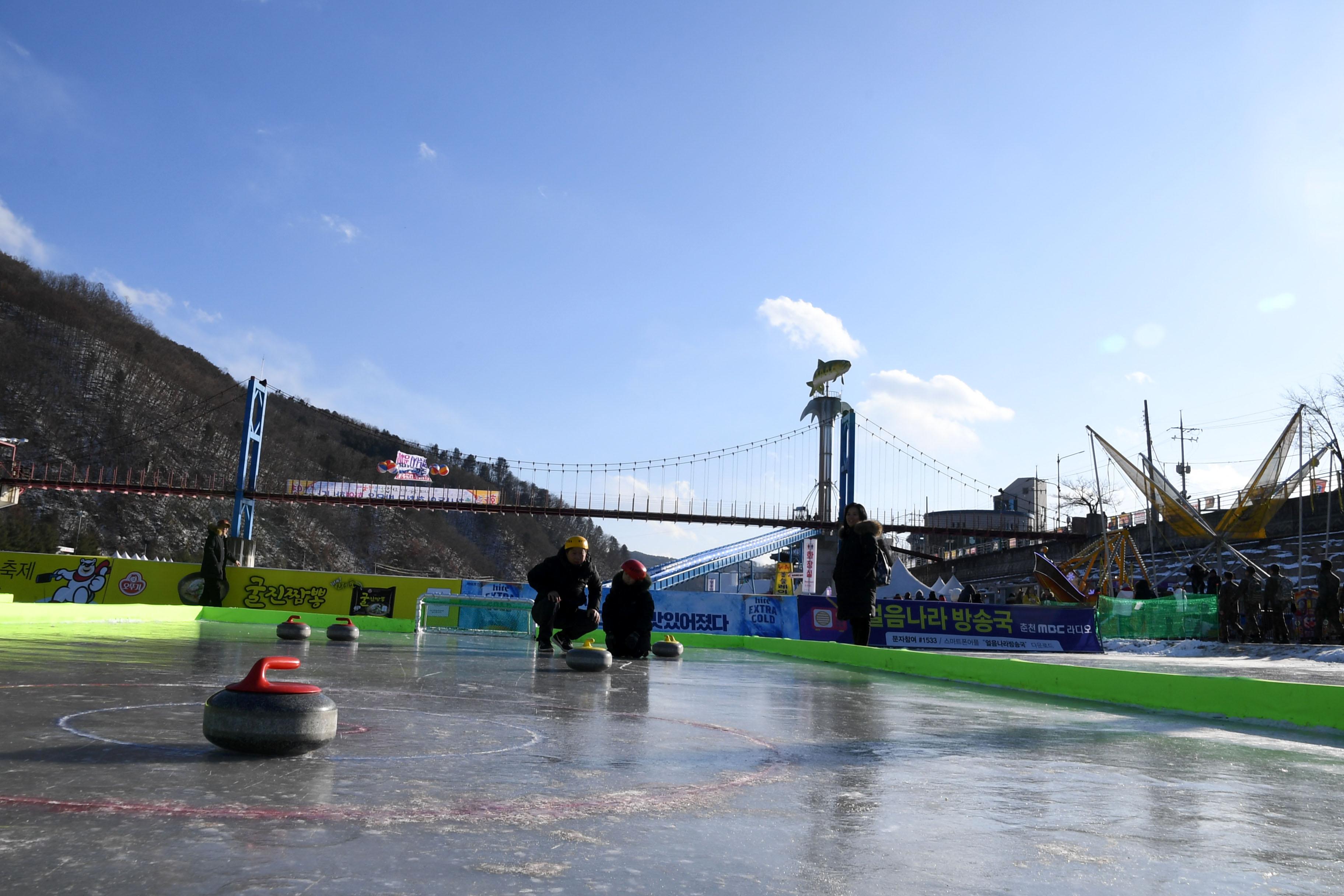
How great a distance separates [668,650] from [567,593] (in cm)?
167

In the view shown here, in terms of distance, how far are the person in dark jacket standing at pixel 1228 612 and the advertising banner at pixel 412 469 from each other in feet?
181

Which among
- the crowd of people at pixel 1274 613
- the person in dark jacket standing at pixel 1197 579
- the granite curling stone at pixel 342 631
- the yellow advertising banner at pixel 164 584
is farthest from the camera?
the person in dark jacket standing at pixel 1197 579

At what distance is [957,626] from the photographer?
54.6 feet

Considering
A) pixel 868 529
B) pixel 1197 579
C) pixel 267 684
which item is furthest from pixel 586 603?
pixel 1197 579

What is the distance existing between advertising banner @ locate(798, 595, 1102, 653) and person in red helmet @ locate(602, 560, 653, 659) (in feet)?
23.4

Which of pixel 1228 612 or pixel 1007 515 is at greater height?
pixel 1007 515

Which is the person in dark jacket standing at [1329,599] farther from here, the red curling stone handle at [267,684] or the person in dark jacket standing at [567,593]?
the red curling stone handle at [267,684]

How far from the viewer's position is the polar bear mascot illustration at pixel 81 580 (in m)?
20.4

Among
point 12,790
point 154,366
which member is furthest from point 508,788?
point 154,366

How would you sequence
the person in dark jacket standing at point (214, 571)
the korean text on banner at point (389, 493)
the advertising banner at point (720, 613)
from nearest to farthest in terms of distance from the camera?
the advertising banner at point (720, 613) → the person in dark jacket standing at point (214, 571) → the korean text on banner at point (389, 493)

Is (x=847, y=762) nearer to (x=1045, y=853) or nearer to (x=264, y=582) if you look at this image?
(x=1045, y=853)

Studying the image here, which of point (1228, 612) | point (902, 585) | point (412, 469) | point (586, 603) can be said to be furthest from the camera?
point (412, 469)

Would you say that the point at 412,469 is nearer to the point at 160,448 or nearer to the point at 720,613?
the point at 160,448

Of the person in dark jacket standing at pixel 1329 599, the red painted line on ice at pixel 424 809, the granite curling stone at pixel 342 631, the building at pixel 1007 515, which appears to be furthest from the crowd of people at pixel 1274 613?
the building at pixel 1007 515
